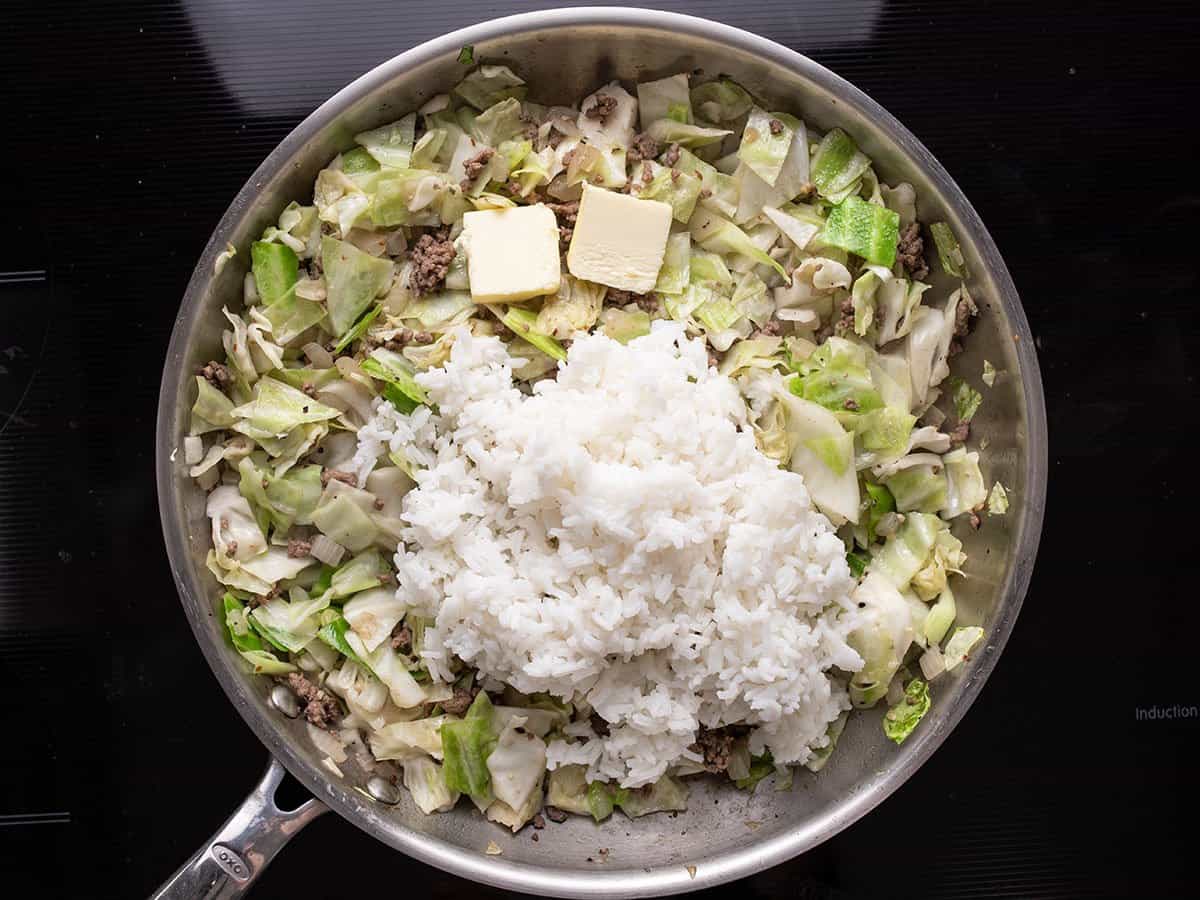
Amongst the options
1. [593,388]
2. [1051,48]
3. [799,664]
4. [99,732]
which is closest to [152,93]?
[593,388]

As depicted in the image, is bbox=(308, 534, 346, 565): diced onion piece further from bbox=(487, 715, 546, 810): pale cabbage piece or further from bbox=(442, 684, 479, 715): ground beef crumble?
bbox=(487, 715, 546, 810): pale cabbage piece

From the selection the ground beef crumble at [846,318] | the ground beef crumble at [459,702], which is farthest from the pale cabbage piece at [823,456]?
the ground beef crumble at [459,702]

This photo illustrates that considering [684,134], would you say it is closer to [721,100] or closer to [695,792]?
[721,100]

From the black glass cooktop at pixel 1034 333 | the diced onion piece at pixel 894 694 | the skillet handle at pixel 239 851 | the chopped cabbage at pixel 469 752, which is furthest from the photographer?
the black glass cooktop at pixel 1034 333

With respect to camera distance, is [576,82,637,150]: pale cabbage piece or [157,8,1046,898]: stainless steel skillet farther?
[576,82,637,150]: pale cabbage piece

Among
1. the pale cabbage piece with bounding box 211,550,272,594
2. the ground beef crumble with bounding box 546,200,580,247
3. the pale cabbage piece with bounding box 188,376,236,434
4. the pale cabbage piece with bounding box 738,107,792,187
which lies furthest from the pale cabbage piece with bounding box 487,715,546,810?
the pale cabbage piece with bounding box 738,107,792,187

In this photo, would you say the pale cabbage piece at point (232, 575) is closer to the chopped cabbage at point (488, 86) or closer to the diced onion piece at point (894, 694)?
the chopped cabbage at point (488, 86)
